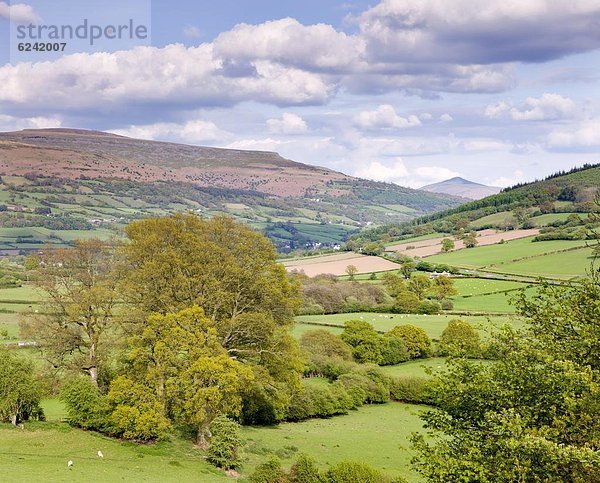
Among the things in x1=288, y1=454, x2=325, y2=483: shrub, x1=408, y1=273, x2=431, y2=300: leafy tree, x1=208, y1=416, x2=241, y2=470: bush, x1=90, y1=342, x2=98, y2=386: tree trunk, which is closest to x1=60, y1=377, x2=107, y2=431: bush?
x1=90, y1=342, x2=98, y2=386: tree trunk

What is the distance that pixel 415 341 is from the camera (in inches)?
3076

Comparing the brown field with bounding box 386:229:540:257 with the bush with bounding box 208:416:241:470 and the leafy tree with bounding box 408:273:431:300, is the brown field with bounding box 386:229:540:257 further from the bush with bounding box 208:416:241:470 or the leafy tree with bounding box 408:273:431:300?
the bush with bounding box 208:416:241:470

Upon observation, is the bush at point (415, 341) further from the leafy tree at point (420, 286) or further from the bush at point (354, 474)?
the bush at point (354, 474)

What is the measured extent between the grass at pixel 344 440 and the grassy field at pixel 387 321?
89.0 ft

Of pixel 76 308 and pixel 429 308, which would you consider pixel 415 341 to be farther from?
pixel 76 308

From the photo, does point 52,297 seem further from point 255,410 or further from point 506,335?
point 506,335

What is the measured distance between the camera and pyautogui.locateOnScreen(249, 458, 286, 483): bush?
105ft

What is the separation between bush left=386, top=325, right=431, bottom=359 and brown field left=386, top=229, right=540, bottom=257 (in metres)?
94.9

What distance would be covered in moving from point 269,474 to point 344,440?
13.9m

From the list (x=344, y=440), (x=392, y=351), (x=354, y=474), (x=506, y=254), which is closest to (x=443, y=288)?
(x=392, y=351)

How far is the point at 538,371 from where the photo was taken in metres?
18.6

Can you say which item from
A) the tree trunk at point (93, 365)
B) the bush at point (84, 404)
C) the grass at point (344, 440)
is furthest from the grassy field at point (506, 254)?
the bush at point (84, 404)

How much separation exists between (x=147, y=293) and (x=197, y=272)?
3.81 meters

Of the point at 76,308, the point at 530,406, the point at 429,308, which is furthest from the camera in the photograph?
the point at 429,308
